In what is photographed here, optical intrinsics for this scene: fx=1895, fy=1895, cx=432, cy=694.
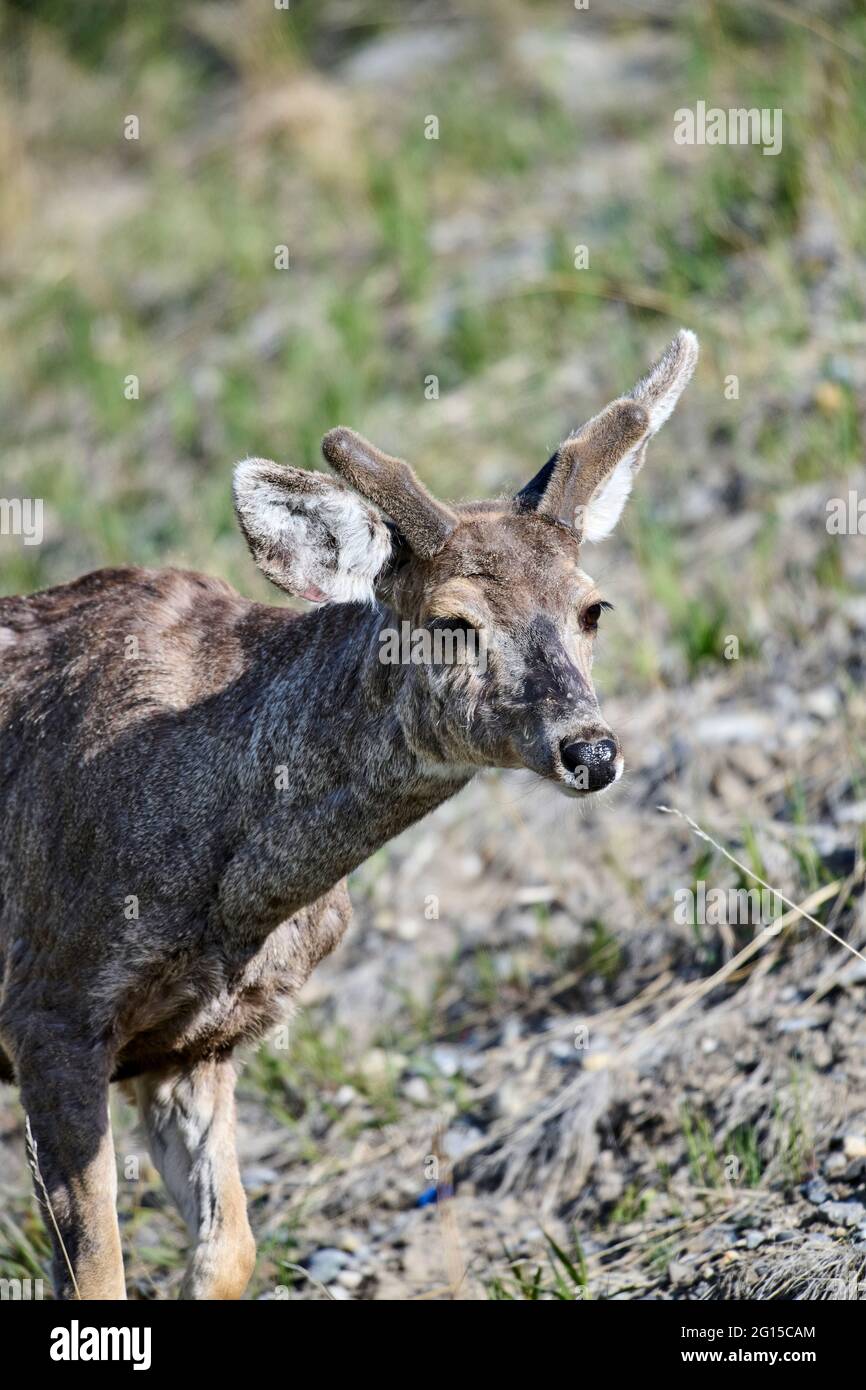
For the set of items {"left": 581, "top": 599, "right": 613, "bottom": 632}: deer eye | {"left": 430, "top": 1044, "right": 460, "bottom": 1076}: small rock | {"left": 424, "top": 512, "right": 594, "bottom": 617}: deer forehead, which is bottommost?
{"left": 430, "top": 1044, "right": 460, "bottom": 1076}: small rock

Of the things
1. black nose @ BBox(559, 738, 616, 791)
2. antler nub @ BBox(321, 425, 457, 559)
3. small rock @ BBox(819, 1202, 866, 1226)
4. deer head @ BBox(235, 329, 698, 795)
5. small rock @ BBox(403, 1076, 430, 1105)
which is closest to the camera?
black nose @ BBox(559, 738, 616, 791)

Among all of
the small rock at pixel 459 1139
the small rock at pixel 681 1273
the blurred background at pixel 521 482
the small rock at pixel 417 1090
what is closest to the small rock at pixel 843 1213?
the blurred background at pixel 521 482

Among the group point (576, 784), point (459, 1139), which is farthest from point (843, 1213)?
point (576, 784)

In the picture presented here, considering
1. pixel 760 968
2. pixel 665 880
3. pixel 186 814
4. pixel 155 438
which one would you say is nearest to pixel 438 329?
pixel 155 438

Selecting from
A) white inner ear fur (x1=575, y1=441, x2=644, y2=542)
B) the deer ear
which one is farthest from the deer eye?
the deer ear

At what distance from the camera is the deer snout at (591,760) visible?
4.66m

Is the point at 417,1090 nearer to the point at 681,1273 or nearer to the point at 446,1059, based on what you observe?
the point at 446,1059

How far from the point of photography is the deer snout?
4.66 m

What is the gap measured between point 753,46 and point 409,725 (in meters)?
8.56

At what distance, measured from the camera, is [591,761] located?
466cm

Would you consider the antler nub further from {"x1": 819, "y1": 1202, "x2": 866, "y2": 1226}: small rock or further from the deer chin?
{"x1": 819, "y1": 1202, "x2": 866, "y2": 1226}: small rock

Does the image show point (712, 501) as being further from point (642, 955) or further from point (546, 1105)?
point (546, 1105)

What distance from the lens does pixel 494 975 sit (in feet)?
25.3

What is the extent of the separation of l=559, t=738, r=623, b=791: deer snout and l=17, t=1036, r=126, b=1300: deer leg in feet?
5.52
